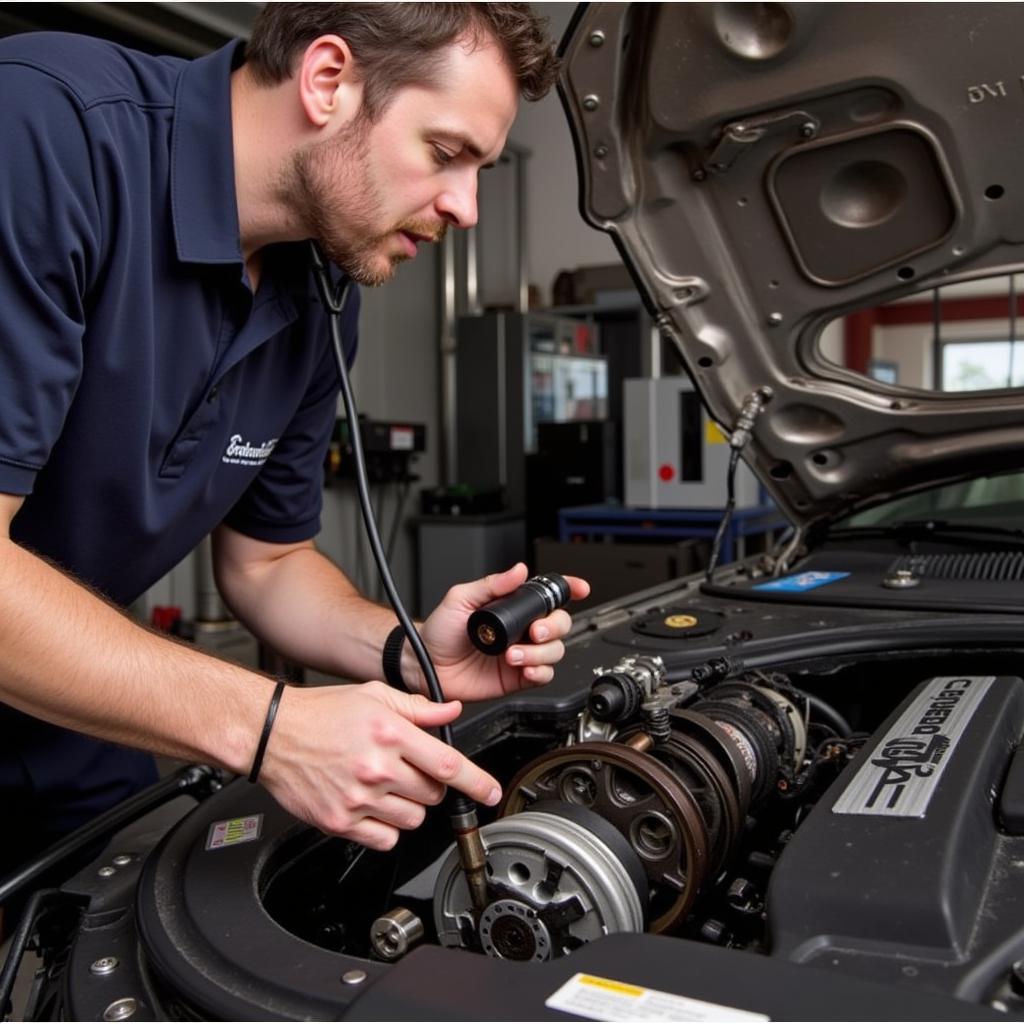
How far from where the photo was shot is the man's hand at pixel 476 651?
1.03m

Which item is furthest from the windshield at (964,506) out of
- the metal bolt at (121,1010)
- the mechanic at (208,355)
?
the metal bolt at (121,1010)

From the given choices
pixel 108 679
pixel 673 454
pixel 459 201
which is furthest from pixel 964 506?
pixel 673 454

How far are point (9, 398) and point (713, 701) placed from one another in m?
0.75

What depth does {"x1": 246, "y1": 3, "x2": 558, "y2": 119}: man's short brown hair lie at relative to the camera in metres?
1.01

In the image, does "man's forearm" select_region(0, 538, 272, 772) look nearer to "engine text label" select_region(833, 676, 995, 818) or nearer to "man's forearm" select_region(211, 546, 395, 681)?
"man's forearm" select_region(211, 546, 395, 681)

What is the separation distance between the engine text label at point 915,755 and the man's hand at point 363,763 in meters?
0.31

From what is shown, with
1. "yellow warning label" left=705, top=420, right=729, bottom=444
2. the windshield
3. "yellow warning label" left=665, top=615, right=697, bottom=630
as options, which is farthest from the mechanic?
"yellow warning label" left=705, top=420, right=729, bottom=444

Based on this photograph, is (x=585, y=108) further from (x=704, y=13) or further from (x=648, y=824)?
(x=648, y=824)

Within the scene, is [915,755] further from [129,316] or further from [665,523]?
[665,523]

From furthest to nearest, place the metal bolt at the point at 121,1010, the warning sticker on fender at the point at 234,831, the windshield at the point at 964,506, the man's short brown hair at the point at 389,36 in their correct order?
the windshield at the point at 964,506
the man's short brown hair at the point at 389,36
the warning sticker on fender at the point at 234,831
the metal bolt at the point at 121,1010

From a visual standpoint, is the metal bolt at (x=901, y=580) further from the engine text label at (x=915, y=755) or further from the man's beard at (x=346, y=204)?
the man's beard at (x=346, y=204)

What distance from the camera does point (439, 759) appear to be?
0.78 metres

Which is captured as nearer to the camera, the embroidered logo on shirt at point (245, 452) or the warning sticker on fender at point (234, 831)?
the warning sticker on fender at point (234, 831)

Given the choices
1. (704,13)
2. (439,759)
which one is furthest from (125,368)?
(704,13)
